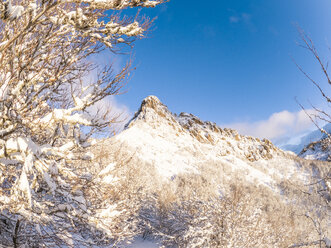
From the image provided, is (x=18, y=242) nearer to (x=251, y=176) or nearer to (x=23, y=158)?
(x=23, y=158)

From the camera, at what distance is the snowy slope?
90.8 feet

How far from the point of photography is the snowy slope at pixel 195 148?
1090 inches

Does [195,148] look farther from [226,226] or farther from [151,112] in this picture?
[226,226]

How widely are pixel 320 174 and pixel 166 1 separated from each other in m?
42.9

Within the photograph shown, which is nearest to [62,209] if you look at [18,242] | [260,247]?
[18,242]

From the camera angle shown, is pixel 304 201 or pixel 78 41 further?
pixel 304 201

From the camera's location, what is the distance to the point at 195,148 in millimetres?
36906

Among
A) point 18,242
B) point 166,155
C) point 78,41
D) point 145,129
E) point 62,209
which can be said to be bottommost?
point 18,242

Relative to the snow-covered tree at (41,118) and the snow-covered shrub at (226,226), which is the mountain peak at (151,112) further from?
the snow-covered tree at (41,118)

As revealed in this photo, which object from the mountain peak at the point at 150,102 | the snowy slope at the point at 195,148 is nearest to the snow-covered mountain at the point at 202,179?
the mountain peak at the point at 150,102

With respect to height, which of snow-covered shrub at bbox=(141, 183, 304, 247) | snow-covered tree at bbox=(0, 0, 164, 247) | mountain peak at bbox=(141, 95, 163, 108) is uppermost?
mountain peak at bbox=(141, 95, 163, 108)

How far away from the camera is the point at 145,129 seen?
34.3m

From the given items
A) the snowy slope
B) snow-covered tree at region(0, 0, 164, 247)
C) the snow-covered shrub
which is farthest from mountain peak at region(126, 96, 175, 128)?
snow-covered tree at region(0, 0, 164, 247)

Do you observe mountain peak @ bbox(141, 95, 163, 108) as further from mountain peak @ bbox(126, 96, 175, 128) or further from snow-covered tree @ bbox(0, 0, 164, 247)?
snow-covered tree @ bbox(0, 0, 164, 247)
